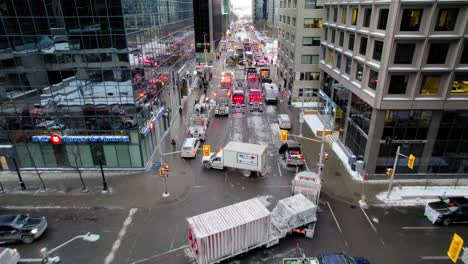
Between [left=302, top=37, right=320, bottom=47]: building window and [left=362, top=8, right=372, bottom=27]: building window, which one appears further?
[left=302, top=37, right=320, bottom=47]: building window

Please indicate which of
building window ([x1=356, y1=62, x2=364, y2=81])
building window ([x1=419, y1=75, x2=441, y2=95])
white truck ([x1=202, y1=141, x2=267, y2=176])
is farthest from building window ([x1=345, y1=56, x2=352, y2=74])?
white truck ([x1=202, y1=141, x2=267, y2=176])

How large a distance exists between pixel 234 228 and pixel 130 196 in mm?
13006

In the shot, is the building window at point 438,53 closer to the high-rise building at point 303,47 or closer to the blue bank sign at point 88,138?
the high-rise building at point 303,47

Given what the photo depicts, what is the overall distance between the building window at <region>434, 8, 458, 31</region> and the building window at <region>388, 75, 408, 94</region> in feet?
15.1

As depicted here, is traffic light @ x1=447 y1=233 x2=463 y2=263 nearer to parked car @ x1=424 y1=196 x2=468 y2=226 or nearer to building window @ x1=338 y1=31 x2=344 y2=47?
parked car @ x1=424 y1=196 x2=468 y2=226

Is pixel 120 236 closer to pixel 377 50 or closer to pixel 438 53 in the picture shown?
pixel 377 50

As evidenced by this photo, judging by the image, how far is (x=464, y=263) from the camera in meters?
19.0

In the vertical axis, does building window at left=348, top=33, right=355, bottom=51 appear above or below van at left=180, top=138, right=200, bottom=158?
above

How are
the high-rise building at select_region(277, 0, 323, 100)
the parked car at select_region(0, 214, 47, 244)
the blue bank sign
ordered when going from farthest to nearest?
the high-rise building at select_region(277, 0, 323, 100), the blue bank sign, the parked car at select_region(0, 214, 47, 244)

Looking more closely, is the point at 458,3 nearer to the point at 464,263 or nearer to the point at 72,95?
the point at 464,263

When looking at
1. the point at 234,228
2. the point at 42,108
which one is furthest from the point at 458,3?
the point at 42,108

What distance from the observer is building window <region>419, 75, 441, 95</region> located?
26.0 metres

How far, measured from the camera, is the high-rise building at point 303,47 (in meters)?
49.4

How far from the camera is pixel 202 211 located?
24.6 meters
